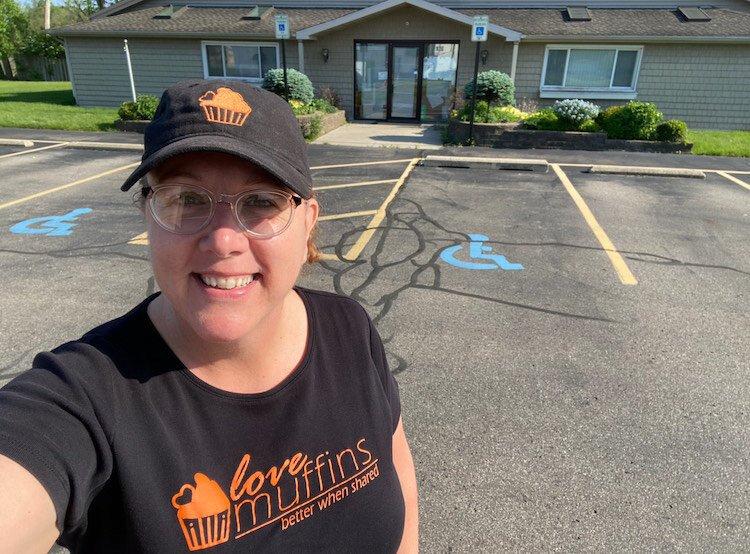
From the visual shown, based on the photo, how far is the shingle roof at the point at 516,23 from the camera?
15047 mm

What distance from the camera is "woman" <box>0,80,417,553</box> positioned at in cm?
107

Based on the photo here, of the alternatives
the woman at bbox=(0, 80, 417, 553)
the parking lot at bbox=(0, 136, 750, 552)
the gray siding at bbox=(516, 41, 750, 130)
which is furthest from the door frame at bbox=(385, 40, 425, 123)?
the woman at bbox=(0, 80, 417, 553)

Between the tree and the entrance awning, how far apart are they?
3533 centimetres

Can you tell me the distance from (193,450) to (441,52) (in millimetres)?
17127

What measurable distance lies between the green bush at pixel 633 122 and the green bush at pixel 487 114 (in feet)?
8.07

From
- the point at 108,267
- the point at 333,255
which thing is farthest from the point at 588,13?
the point at 108,267

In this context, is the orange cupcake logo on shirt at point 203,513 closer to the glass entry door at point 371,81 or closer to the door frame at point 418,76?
the door frame at point 418,76

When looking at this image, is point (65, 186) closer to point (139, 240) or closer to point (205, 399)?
point (139, 240)

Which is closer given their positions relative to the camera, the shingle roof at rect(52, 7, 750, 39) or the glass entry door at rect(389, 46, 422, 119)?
the shingle roof at rect(52, 7, 750, 39)

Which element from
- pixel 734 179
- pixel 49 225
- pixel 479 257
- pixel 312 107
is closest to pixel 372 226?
pixel 479 257

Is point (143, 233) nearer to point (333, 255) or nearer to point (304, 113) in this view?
point (333, 255)

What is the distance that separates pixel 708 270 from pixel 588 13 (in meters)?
14.3

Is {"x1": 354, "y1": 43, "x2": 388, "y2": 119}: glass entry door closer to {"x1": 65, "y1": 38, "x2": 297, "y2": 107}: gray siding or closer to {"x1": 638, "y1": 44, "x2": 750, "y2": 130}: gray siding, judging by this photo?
{"x1": 65, "y1": 38, "x2": 297, "y2": 107}: gray siding

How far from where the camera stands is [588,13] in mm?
16406
